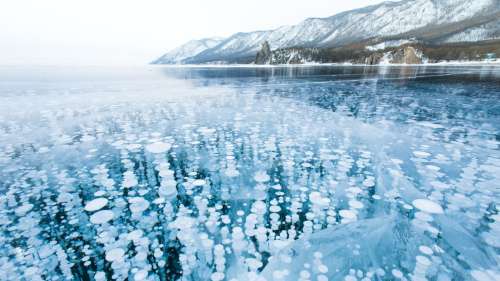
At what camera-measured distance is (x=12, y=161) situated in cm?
718

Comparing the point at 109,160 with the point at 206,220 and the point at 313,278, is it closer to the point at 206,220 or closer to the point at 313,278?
the point at 206,220

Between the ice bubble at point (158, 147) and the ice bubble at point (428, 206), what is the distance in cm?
648

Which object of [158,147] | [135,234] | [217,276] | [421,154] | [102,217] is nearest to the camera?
[217,276]

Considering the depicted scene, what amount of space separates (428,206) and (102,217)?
5805 millimetres

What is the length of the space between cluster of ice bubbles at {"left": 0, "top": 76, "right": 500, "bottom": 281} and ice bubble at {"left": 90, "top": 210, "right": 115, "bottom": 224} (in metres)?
0.03

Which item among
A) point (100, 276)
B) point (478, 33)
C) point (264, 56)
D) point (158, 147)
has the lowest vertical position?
point (100, 276)

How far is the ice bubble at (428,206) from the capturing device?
4.59m

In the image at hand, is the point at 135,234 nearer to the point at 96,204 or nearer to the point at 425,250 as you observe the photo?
the point at 96,204

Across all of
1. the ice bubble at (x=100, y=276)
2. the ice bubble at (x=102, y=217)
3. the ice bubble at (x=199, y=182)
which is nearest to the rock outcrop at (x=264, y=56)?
the ice bubble at (x=199, y=182)

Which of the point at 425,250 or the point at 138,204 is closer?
the point at 425,250

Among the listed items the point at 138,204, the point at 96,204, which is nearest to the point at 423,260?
the point at 138,204

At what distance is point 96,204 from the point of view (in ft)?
16.3

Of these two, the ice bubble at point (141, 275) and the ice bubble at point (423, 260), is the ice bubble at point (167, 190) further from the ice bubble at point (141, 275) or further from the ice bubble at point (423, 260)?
the ice bubble at point (423, 260)

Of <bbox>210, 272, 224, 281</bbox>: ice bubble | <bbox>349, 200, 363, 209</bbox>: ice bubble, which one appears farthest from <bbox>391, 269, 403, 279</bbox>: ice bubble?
<bbox>210, 272, 224, 281</bbox>: ice bubble
